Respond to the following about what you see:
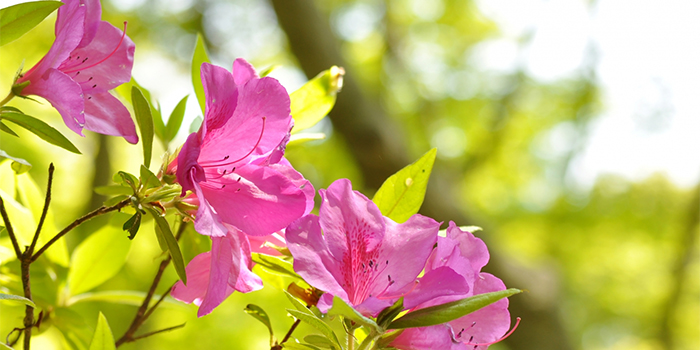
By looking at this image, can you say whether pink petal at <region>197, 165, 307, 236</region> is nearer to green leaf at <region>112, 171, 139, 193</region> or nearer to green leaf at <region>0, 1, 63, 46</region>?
green leaf at <region>112, 171, 139, 193</region>

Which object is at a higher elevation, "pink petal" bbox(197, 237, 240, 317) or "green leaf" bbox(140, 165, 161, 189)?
"green leaf" bbox(140, 165, 161, 189)

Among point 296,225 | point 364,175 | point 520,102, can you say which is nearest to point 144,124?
point 296,225

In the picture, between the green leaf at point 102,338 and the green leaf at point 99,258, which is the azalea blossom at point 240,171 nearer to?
the green leaf at point 102,338

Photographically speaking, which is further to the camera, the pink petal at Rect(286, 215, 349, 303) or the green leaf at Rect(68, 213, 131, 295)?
the green leaf at Rect(68, 213, 131, 295)

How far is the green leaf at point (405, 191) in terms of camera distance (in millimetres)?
493

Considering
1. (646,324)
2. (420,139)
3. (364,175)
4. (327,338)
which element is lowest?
(646,324)

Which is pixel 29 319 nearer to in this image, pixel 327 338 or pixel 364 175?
pixel 327 338

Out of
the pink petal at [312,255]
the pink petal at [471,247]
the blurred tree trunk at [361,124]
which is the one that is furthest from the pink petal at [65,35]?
the blurred tree trunk at [361,124]

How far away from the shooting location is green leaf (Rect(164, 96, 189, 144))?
64 centimetres

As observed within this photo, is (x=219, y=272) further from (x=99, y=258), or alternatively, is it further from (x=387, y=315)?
(x=99, y=258)

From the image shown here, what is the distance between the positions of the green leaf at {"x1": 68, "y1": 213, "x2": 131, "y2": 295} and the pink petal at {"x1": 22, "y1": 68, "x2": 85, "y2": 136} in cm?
38

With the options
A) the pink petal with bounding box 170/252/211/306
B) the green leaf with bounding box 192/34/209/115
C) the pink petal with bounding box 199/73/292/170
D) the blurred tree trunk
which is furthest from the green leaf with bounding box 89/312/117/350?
the blurred tree trunk

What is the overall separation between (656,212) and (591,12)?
267 centimetres

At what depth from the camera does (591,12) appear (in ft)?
21.3
